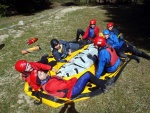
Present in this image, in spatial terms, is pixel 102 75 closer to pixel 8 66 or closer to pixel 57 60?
pixel 57 60

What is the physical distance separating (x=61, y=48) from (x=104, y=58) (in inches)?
98.0

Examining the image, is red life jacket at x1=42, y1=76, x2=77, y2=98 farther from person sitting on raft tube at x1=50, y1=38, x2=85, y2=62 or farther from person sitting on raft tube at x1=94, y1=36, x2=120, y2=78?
person sitting on raft tube at x1=50, y1=38, x2=85, y2=62

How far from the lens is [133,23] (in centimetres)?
1761

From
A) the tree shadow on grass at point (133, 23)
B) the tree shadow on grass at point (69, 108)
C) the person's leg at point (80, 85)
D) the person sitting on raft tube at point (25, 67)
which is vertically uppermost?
the person sitting on raft tube at point (25, 67)

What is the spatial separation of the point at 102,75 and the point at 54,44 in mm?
2417

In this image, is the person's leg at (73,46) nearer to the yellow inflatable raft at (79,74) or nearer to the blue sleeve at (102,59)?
the yellow inflatable raft at (79,74)

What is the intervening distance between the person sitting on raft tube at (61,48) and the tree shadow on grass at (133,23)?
3.91 meters

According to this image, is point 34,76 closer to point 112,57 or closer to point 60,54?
point 60,54

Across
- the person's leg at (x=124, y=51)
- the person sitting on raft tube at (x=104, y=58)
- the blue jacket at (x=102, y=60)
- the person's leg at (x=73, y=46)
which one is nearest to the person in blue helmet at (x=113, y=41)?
the person's leg at (x=124, y=51)

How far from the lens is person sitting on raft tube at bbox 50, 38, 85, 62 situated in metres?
9.46

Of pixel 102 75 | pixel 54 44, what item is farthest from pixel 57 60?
pixel 102 75

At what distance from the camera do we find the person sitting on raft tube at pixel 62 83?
7.38 metres

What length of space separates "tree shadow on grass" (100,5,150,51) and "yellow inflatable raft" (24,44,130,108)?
4.13m

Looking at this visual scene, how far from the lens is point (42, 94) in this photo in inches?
300
